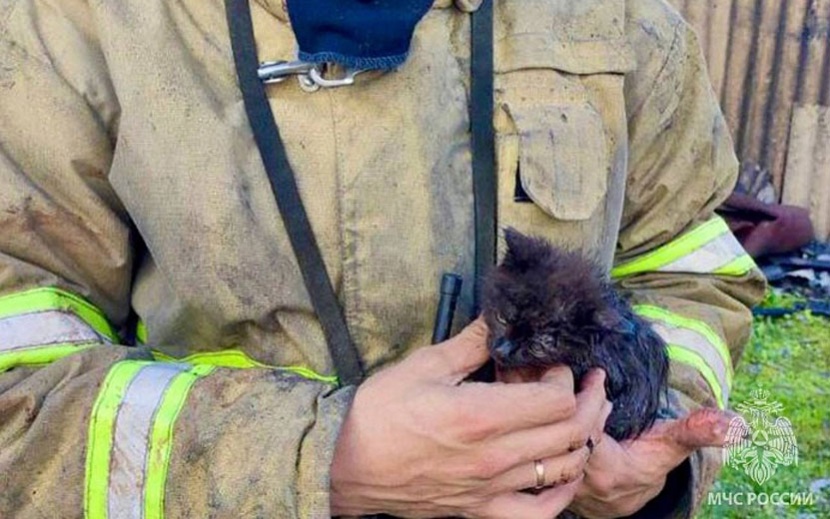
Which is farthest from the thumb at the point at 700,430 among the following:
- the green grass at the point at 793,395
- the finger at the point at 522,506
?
the green grass at the point at 793,395

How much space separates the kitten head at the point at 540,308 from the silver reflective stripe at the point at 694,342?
1.36ft

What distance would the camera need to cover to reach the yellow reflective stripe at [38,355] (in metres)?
1.81

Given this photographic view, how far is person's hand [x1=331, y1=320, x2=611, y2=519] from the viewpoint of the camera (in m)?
1.65

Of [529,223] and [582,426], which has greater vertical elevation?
[529,223]

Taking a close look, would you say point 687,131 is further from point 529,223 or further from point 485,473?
point 485,473

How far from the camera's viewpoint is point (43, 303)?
6.05ft

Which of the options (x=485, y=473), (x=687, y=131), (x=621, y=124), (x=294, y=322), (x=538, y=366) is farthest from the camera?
(x=687, y=131)

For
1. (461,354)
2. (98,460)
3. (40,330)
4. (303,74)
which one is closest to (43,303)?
(40,330)

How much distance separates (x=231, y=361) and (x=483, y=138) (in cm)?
54

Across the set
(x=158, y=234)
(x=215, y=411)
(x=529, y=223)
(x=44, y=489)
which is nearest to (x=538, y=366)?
(x=529, y=223)

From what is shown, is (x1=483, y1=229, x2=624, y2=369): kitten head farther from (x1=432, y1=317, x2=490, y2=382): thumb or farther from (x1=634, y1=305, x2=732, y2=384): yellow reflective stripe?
(x1=634, y1=305, x2=732, y2=384): yellow reflective stripe

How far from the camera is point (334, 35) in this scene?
182cm

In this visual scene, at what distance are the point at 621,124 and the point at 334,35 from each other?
0.54 m

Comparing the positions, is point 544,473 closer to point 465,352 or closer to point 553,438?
point 553,438
